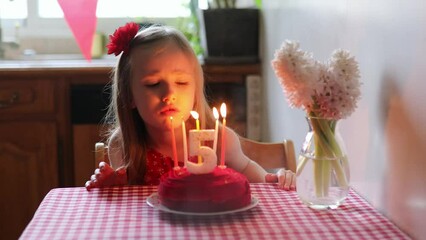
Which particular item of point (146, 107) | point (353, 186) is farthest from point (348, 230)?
point (146, 107)

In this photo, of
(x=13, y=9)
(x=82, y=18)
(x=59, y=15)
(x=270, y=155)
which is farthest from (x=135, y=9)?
(x=270, y=155)

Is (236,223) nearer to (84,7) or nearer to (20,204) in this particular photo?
(84,7)

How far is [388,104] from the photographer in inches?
46.0

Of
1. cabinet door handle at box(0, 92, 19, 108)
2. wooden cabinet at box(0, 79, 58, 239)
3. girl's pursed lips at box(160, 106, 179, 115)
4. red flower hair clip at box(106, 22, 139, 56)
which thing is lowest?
wooden cabinet at box(0, 79, 58, 239)

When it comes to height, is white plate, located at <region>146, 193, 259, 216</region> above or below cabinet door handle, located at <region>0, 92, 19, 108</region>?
below

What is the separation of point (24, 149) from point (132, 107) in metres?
1.20

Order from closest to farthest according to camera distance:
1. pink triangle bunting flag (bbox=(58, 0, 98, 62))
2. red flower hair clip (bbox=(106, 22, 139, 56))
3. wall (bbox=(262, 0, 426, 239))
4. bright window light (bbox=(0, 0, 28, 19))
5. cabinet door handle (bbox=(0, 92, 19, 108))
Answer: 1. wall (bbox=(262, 0, 426, 239))
2. red flower hair clip (bbox=(106, 22, 139, 56))
3. pink triangle bunting flag (bbox=(58, 0, 98, 62))
4. cabinet door handle (bbox=(0, 92, 19, 108))
5. bright window light (bbox=(0, 0, 28, 19))

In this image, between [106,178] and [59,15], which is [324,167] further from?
[59,15]

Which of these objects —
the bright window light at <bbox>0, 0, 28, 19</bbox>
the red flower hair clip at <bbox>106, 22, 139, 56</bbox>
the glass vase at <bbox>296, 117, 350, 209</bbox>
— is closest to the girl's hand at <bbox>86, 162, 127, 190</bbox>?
the red flower hair clip at <bbox>106, 22, 139, 56</bbox>

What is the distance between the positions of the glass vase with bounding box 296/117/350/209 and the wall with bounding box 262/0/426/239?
8 centimetres

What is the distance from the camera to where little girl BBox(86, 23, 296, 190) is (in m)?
1.41

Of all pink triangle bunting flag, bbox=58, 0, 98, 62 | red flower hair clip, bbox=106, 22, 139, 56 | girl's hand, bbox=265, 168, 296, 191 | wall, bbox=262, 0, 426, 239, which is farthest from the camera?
pink triangle bunting flag, bbox=58, 0, 98, 62

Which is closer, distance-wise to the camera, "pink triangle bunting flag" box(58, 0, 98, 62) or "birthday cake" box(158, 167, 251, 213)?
"birthday cake" box(158, 167, 251, 213)

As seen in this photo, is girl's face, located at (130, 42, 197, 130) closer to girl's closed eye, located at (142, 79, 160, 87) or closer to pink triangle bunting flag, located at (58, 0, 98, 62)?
girl's closed eye, located at (142, 79, 160, 87)
